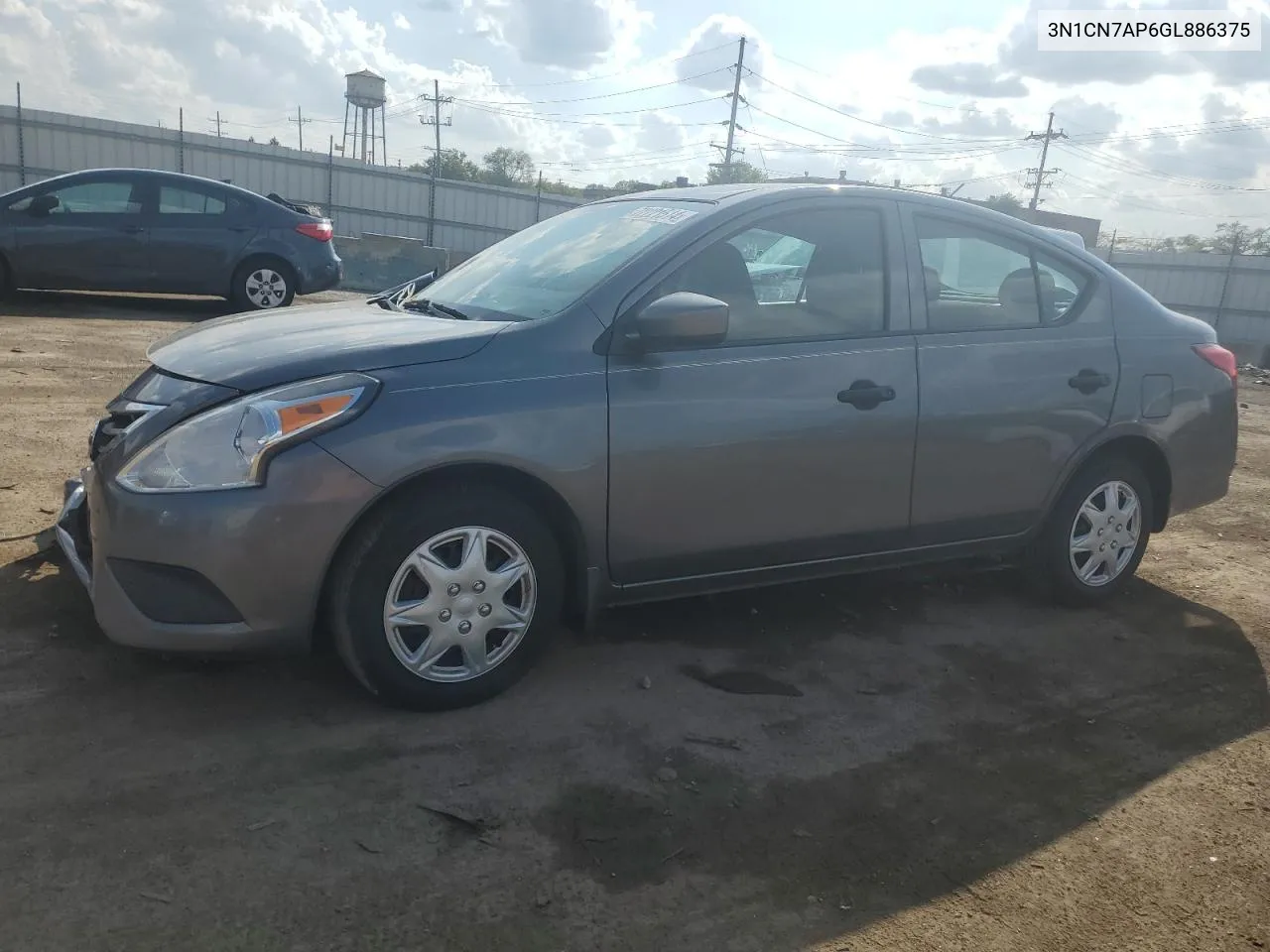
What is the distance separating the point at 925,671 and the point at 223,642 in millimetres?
2475

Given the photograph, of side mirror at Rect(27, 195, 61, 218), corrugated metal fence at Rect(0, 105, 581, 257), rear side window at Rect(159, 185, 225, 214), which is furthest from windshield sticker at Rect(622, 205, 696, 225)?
corrugated metal fence at Rect(0, 105, 581, 257)

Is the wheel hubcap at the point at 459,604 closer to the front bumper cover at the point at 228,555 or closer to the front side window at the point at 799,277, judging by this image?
the front bumper cover at the point at 228,555

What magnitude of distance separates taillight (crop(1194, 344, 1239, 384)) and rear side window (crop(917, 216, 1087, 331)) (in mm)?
743

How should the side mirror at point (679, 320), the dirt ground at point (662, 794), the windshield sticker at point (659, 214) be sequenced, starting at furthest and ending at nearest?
the windshield sticker at point (659, 214) → the side mirror at point (679, 320) → the dirt ground at point (662, 794)

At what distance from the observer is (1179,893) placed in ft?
8.81

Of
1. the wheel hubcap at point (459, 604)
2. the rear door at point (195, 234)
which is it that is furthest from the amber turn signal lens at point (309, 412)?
the rear door at point (195, 234)

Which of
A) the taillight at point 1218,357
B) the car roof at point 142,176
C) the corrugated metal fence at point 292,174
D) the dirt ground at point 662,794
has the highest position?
the corrugated metal fence at point 292,174

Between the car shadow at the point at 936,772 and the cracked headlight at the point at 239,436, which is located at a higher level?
the cracked headlight at the point at 239,436

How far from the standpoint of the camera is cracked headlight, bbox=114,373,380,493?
9.78 ft

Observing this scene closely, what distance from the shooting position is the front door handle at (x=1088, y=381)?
441cm

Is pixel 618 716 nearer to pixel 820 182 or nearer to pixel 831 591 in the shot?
pixel 831 591

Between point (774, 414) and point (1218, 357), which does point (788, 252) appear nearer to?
point (774, 414)

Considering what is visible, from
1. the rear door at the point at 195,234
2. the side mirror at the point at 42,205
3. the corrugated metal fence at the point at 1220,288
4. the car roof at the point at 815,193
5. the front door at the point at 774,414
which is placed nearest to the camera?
the front door at the point at 774,414

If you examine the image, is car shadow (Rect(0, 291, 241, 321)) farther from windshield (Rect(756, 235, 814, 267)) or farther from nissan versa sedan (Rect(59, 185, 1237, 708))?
windshield (Rect(756, 235, 814, 267))
